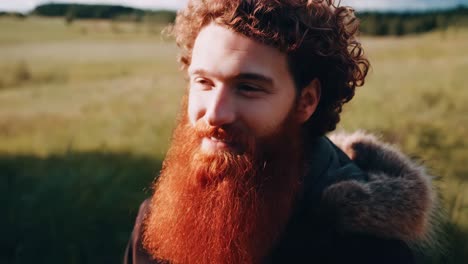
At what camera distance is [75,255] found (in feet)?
14.0

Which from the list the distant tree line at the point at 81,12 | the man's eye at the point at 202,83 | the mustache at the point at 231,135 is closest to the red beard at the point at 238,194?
the mustache at the point at 231,135

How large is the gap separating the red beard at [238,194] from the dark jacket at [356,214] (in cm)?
7

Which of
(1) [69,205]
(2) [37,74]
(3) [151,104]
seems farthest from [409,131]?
(2) [37,74]

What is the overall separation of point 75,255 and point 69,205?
0.53 m

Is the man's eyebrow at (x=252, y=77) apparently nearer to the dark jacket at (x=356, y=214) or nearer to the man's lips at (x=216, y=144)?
the man's lips at (x=216, y=144)

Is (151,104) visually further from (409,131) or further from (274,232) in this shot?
(274,232)

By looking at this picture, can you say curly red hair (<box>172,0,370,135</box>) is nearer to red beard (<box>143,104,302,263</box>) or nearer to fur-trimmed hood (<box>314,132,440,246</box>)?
red beard (<box>143,104,302,263</box>)

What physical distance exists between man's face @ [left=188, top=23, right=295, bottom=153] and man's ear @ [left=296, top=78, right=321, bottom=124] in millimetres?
84

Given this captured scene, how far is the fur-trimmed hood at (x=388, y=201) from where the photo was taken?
1.75m

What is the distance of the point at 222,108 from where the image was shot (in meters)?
1.76

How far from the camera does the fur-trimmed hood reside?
175cm

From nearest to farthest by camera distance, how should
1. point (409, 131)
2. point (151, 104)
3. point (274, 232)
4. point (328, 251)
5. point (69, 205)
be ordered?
point (328, 251), point (274, 232), point (69, 205), point (409, 131), point (151, 104)

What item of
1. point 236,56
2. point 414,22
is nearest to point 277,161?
point 236,56

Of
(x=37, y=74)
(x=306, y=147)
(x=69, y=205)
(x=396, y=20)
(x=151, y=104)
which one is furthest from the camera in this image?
(x=396, y=20)
